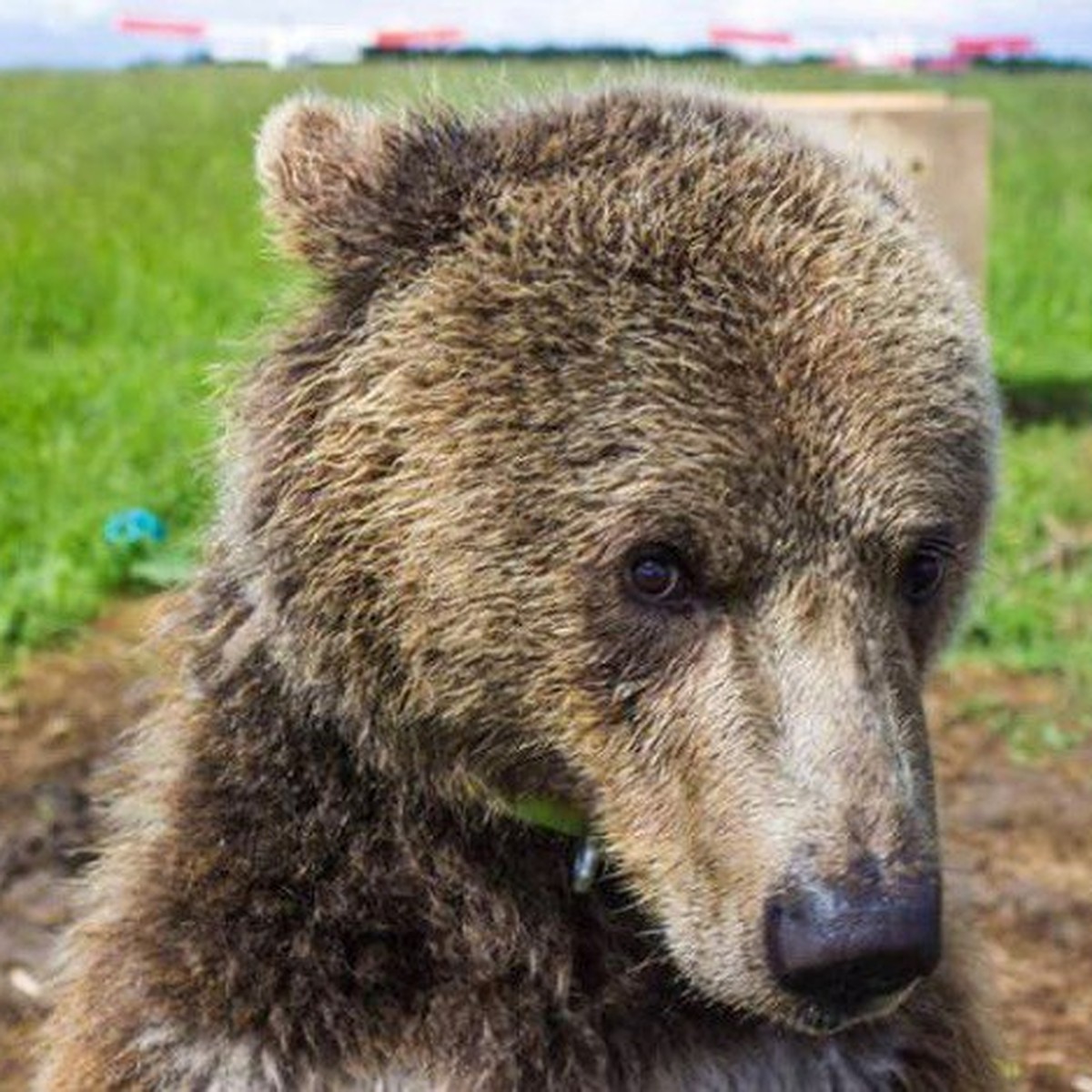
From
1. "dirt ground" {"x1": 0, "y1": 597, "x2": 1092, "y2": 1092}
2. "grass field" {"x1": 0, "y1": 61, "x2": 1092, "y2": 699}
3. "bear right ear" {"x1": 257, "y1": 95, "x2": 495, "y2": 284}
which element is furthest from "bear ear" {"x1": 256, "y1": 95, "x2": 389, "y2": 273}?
"dirt ground" {"x1": 0, "y1": 597, "x2": 1092, "y2": 1092}

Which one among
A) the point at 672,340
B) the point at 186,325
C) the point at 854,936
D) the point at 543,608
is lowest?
the point at 186,325

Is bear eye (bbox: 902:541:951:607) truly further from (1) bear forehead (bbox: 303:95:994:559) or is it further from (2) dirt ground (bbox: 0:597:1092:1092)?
(2) dirt ground (bbox: 0:597:1092:1092)

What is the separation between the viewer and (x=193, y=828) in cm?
295

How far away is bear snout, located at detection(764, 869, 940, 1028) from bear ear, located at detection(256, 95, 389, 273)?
1065 mm

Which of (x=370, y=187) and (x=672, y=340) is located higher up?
(x=370, y=187)

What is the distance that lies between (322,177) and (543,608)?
2.26ft

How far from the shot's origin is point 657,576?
9.11 feet

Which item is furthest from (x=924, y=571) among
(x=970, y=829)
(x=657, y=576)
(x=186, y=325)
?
(x=186, y=325)

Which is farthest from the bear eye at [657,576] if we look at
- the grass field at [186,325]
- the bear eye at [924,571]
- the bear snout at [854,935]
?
the grass field at [186,325]

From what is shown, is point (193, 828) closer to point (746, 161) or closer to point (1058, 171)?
point (746, 161)

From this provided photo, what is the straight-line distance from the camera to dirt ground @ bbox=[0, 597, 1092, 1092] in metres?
4.69

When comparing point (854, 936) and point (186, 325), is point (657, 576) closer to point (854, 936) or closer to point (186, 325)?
point (854, 936)

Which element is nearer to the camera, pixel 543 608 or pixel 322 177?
pixel 543 608

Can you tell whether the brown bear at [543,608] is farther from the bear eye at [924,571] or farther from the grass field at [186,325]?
the grass field at [186,325]
